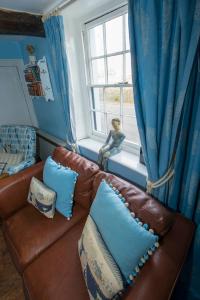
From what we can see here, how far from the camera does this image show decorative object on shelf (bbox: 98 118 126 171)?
1495mm

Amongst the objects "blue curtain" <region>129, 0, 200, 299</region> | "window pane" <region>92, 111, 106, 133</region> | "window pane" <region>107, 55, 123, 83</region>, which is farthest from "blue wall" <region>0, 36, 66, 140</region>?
"blue curtain" <region>129, 0, 200, 299</region>

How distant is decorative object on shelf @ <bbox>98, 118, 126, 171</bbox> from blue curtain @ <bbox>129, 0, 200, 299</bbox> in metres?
0.47

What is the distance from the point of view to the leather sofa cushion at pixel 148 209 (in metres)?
0.87

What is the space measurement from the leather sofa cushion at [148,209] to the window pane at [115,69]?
95cm

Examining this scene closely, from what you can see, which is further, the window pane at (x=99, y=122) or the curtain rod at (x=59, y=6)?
the window pane at (x=99, y=122)

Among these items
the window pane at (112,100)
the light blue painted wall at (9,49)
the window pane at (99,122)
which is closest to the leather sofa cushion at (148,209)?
the window pane at (112,100)

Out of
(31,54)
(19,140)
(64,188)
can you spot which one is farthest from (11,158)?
(31,54)

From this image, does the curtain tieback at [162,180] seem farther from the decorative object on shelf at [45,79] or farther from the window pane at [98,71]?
the decorative object on shelf at [45,79]

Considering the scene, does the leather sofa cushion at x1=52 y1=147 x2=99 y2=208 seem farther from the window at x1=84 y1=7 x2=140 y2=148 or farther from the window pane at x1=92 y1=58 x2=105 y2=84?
the window pane at x1=92 y1=58 x2=105 y2=84

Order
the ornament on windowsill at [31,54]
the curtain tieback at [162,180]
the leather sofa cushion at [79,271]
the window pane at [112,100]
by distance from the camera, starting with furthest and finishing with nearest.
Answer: the ornament on windowsill at [31,54]
the window pane at [112,100]
the curtain tieback at [162,180]
the leather sofa cushion at [79,271]

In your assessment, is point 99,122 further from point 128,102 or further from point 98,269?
point 98,269

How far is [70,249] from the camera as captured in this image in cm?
110

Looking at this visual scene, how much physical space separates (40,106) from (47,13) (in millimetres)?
1236

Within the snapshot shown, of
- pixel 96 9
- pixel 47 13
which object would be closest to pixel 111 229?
pixel 96 9
